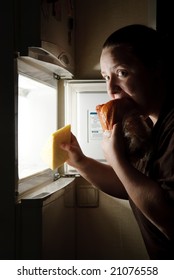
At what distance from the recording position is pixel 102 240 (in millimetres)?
1617

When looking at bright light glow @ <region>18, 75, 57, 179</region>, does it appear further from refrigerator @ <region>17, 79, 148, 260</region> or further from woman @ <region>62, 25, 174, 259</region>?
woman @ <region>62, 25, 174, 259</region>

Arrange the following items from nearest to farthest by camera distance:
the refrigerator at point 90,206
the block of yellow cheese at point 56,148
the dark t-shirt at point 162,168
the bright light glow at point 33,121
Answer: the dark t-shirt at point 162,168 → the block of yellow cheese at point 56,148 → the bright light glow at point 33,121 → the refrigerator at point 90,206

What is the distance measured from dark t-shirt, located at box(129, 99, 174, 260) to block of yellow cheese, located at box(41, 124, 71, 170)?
0.27 m

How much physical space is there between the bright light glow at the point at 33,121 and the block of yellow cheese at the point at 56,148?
0.37 feet


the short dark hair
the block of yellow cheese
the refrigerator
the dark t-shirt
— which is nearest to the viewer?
the dark t-shirt

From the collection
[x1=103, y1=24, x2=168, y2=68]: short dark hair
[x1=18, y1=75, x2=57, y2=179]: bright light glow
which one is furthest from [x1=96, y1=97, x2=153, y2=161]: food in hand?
[x1=18, y1=75, x2=57, y2=179]: bright light glow

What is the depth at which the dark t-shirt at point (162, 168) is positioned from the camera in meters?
0.78

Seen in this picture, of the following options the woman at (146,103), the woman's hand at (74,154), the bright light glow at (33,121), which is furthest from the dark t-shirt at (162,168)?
the bright light glow at (33,121)

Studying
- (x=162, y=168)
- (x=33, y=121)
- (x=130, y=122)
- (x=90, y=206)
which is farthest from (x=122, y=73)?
(x=90, y=206)

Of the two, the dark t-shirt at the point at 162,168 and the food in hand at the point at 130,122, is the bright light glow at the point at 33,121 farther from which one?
the dark t-shirt at the point at 162,168

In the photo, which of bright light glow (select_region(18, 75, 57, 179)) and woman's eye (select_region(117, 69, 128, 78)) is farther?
bright light glow (select_region(18, 75, 57, 179))

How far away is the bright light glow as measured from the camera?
1.19 m

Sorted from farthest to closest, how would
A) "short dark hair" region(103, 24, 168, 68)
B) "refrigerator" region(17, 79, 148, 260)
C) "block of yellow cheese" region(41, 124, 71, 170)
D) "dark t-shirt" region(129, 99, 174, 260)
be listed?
"refrigerator" region(17, 79, 148, 260), "block of yellow cheese" region(41, 124, 71, 170), "short dark hair" region(103, 24, 168, 68), "dark t-shirt" region(129, 99, 174, 260)

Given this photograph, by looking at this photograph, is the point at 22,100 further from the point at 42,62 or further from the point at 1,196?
the point at 1,196
